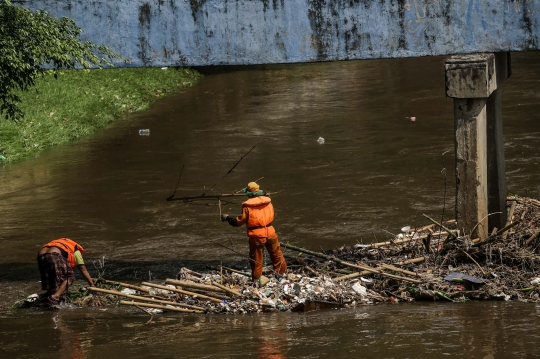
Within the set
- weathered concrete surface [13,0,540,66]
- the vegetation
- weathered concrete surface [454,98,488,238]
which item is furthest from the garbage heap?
the vegetation

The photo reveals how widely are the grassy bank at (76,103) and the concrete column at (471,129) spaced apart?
10.4m

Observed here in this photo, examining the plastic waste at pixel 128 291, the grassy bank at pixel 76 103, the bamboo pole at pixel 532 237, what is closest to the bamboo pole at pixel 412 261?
the bamboo pole at pixel 532 237

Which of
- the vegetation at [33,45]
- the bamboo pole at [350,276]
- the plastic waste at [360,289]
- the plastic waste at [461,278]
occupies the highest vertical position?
the vegetation at [33,45]

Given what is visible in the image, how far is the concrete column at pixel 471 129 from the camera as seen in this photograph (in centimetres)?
1000

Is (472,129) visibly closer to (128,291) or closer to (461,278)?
(461,278)

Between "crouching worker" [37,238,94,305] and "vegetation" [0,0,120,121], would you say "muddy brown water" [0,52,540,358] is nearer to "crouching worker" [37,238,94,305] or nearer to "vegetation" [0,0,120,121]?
"crouching worker" [37,238,94,305]

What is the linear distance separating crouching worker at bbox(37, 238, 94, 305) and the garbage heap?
24cm

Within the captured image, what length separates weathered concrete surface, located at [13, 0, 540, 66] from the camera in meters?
10.1

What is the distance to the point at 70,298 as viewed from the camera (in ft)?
34.0

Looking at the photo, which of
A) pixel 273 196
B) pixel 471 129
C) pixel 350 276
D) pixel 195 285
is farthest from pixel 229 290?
pixel 273 196

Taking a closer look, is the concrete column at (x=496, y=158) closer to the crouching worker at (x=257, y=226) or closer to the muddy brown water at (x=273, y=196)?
the muddy brown water at (x=273, y=196)

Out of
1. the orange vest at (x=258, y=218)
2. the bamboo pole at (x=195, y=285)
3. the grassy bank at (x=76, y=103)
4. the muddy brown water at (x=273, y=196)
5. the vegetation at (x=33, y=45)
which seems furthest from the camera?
the grassy bank at (x=76, y=103)

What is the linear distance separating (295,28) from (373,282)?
122 inches

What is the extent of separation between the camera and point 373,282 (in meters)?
Result: 9.71
